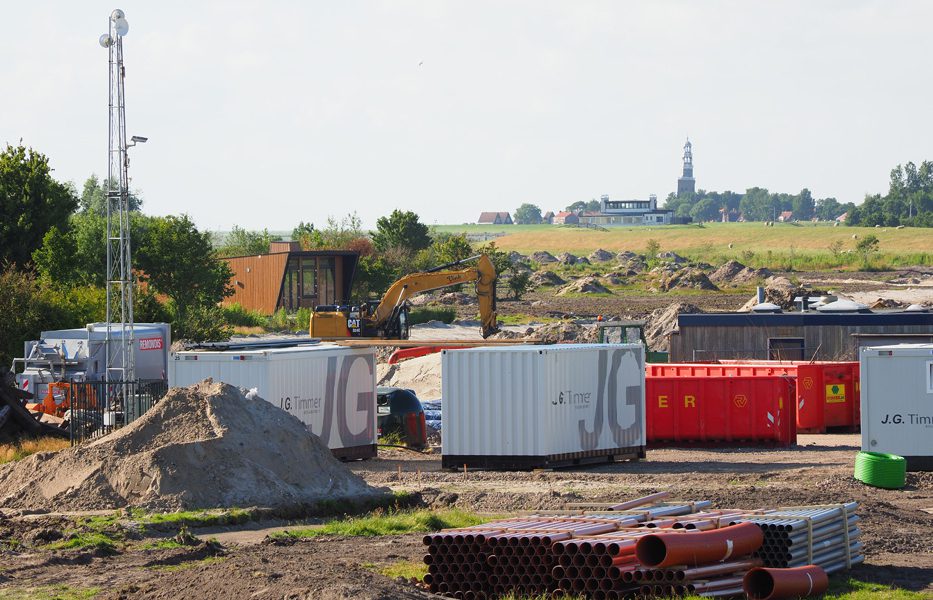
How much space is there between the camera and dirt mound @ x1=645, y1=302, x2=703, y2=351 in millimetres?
54938

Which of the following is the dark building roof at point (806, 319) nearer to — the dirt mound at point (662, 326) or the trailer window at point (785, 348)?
the trailer window at point (785, 348)

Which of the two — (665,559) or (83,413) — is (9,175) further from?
(665,559)

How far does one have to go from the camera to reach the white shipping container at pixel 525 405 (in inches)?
995

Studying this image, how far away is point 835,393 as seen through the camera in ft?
108

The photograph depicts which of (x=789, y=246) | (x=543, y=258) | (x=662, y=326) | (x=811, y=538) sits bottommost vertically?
(x=811, y=538)

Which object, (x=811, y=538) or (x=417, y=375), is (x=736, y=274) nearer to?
(x=417, y=375)

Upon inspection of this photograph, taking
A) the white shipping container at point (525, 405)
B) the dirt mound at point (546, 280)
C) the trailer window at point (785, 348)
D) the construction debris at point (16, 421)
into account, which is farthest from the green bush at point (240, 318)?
the dirt mound at point (546, 280)

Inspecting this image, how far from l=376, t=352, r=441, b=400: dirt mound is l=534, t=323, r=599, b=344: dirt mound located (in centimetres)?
1299

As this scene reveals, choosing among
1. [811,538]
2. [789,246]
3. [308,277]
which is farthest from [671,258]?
[811,538]

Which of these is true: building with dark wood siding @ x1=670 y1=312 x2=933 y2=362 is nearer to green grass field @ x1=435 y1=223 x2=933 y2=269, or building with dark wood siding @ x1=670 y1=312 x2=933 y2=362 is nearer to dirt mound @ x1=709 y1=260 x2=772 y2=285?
dirt mound @ x1=709 y1=260 x2=772 y2=285

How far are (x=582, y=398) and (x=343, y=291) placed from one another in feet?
165

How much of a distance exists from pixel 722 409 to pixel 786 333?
37.3 ft

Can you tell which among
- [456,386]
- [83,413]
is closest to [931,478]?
[456,386]

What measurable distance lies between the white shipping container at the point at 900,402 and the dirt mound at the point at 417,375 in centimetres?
1748
